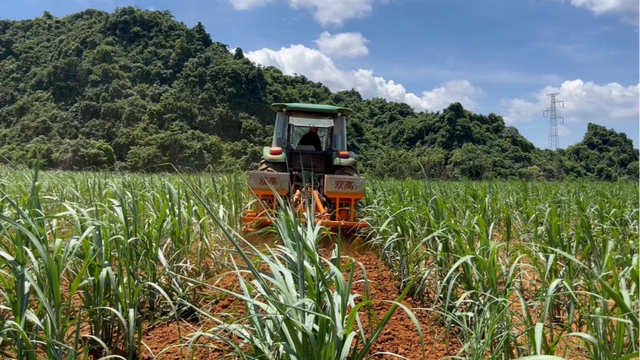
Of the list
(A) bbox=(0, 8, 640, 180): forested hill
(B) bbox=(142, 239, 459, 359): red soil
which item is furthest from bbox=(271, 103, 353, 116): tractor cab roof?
(A) bbox=(0, 8, 640, 180): forested hill

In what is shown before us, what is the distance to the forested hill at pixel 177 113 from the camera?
80.7 feet

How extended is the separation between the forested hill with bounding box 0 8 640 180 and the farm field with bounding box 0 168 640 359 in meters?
18.6

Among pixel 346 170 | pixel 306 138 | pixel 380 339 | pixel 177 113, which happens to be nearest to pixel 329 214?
pixel 346 170

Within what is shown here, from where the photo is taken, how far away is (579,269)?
7.27 ft

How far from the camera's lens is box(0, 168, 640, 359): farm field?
1.39 meters

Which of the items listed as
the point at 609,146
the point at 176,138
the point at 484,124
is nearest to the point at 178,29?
the point at 176,138

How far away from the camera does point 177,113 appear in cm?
2867

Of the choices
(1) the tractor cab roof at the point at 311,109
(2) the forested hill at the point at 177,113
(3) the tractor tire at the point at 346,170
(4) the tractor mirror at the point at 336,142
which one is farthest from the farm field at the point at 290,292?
(2) the forested hill at the point at 177,113

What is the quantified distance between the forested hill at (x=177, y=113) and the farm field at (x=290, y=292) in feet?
61.1

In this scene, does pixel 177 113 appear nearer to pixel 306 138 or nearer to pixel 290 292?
pixel 306 138

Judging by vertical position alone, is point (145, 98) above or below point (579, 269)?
above

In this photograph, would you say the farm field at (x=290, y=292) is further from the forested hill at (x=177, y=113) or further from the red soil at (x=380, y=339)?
the forested hill at (x=177, y=113)

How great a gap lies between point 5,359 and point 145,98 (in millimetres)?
31497

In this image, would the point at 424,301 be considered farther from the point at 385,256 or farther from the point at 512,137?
the point at 512,137
